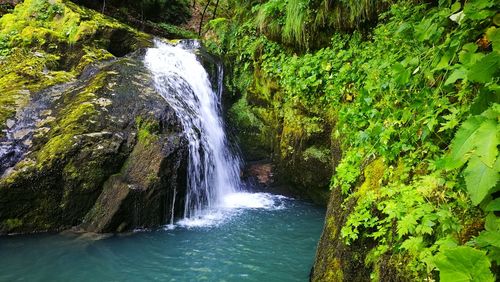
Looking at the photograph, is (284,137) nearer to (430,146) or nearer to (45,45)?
(430,146)

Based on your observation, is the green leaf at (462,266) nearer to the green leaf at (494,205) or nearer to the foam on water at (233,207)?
the green leaf at (494,205)

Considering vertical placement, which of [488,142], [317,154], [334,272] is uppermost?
[317,154]

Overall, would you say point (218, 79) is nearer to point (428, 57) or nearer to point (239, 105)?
point (239, 105)

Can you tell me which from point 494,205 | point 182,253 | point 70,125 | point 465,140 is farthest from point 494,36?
point 70,125

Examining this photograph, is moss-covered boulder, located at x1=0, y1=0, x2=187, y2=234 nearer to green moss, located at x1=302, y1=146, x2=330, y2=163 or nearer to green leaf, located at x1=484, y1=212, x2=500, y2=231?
green moss, located at x1=302, y1=146, x2=330, y2=163

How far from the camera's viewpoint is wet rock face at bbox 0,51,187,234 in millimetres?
6113

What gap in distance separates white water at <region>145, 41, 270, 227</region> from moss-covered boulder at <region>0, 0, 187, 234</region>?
1.42ft

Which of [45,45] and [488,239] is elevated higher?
[45,45]

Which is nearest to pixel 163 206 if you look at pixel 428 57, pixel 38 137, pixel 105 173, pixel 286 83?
pixel 105 173

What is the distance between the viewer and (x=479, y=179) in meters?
1.80

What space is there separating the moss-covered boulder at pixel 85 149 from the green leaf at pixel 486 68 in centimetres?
534

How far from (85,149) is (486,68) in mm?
6029

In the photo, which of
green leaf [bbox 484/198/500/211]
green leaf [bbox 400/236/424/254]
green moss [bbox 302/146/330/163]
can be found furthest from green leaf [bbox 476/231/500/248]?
green moss [bbox 302/146/330/163]

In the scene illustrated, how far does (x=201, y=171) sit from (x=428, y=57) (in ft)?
17.1
